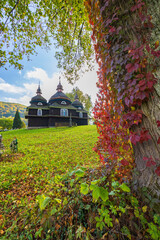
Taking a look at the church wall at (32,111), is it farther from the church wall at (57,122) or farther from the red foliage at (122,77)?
the red foliage at (122,77)

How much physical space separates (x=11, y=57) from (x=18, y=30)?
1.20 meters

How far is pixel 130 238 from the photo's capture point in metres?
1.19

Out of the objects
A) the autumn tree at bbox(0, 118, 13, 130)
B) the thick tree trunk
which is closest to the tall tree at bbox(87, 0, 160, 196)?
the thick tree trunk

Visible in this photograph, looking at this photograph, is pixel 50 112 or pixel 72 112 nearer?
pixel 50 112

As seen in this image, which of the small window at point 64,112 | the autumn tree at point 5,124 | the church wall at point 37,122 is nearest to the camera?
the church wall at point 37,122

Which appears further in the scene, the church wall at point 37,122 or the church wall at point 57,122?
the church wall at point 57,122

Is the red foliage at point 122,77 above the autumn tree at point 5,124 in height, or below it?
below

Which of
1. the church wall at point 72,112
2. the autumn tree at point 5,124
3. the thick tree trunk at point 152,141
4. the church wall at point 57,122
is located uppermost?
the church wall at point 72,112

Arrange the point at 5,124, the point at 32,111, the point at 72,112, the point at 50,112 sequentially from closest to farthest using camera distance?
the point at 32,111, the point at 50,112, the point at 72,112, the point at 5,124

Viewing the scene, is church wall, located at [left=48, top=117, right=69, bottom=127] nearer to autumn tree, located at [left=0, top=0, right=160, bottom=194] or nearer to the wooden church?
the wooden church

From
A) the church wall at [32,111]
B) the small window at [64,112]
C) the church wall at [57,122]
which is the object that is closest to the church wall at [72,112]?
the small window at [64,112]

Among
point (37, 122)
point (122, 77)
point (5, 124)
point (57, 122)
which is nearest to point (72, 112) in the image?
point (57, 122)

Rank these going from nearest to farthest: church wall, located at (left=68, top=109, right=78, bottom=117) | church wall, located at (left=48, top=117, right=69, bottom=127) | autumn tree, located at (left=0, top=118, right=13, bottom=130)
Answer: church wall, located at (left=48, top=117, right=69, bottom=127), church wall, located at (left=68, top=109, right=78, bottom=117), autumn tree, located at (left=0, top=118, right=13, bottom=130)

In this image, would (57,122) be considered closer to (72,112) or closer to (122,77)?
(72,112)
